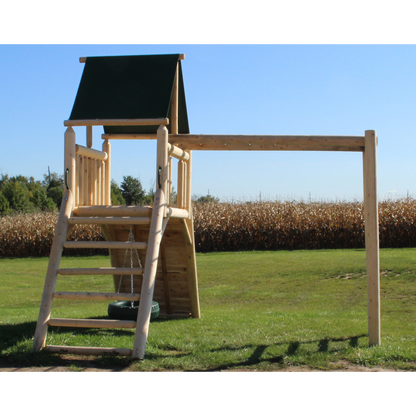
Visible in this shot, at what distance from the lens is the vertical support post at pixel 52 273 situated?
5.57 m

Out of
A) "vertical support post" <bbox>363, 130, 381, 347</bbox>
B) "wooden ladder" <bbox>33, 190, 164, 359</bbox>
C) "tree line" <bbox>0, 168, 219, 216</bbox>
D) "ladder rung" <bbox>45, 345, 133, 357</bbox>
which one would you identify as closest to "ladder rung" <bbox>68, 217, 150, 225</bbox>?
"wooden ladder" <bbox>33, 190, 164, 359</bbox>

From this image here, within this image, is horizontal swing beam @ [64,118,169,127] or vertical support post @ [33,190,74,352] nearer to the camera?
vertical support post @ [33,190,74,352]

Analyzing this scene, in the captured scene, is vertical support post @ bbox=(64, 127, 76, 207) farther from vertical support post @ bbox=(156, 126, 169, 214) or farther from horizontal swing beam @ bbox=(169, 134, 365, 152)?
horizontal swing beam @ bbox=(169, 134, 365, 152)

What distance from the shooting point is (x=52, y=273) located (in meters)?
5.79

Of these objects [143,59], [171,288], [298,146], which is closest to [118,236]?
[171,288]

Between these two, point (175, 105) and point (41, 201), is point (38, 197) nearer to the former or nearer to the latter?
point (41, 201)

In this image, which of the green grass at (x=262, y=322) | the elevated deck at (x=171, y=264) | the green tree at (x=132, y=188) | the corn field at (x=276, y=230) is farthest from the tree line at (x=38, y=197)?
the elevated deck at (x=171, y=264)

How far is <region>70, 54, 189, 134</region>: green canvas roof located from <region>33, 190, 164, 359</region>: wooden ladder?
1273 millimetres

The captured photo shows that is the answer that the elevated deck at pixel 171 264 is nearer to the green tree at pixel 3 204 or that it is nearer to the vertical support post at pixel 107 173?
the vertical support post at pixel 107 173

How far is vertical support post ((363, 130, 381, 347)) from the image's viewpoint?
20.3ft

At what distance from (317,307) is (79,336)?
5434mm

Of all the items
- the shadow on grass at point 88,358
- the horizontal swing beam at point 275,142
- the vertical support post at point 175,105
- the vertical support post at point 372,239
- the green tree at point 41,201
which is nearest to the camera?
the shadow on grass at point 88,358

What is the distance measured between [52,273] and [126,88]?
2872 mm

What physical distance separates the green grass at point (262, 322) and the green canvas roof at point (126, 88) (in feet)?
10.1
